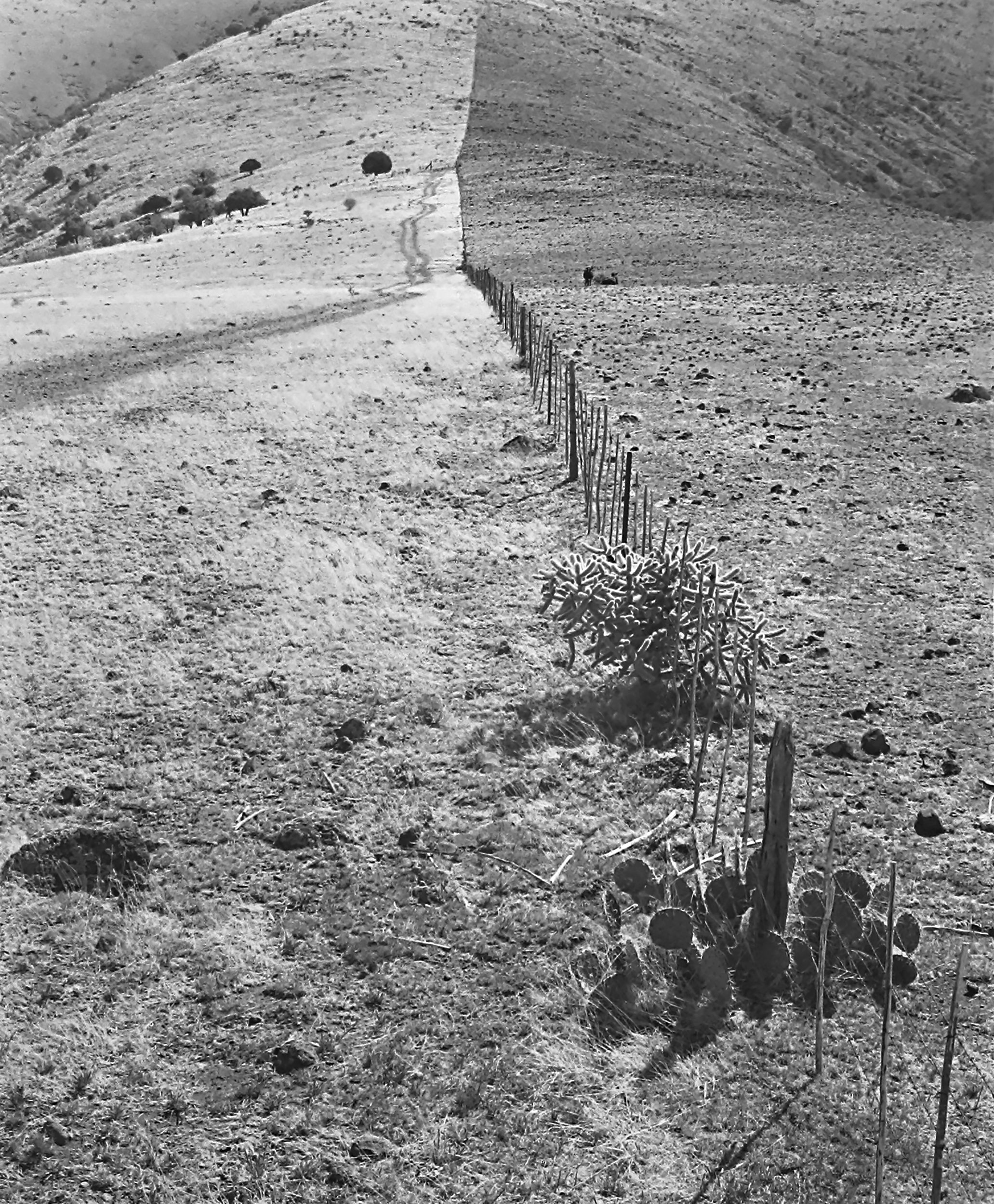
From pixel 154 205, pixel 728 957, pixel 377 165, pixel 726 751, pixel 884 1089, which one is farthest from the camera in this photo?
pixel 154 205

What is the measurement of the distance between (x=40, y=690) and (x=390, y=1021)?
480cm

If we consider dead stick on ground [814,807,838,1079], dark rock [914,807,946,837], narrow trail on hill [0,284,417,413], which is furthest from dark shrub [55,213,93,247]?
dead stick on ground [814,807,838,1079]

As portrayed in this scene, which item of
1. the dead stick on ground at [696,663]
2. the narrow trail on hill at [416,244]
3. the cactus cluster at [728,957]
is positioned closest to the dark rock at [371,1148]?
the cactus cluster at [728,957]

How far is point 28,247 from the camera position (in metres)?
57.5

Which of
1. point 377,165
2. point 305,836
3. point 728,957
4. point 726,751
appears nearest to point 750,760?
point 726,751

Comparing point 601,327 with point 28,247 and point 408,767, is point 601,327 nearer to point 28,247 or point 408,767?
point 408,767

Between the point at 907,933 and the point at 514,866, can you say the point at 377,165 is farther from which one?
the point at 907,933

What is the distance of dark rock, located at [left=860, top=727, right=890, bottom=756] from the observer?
26.2 feet

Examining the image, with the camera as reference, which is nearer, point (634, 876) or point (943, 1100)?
point (943, 1100)

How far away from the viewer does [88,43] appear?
4946 inches

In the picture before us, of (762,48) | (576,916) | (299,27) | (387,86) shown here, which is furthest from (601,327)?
(762,48)

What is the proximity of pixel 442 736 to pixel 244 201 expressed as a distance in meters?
46.0

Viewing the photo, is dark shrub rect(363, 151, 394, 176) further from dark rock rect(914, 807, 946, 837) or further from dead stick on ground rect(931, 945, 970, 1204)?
dead stick on ground rect(931, 945, 970, 1204)

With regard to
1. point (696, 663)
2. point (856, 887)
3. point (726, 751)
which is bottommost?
point (856, 887)
